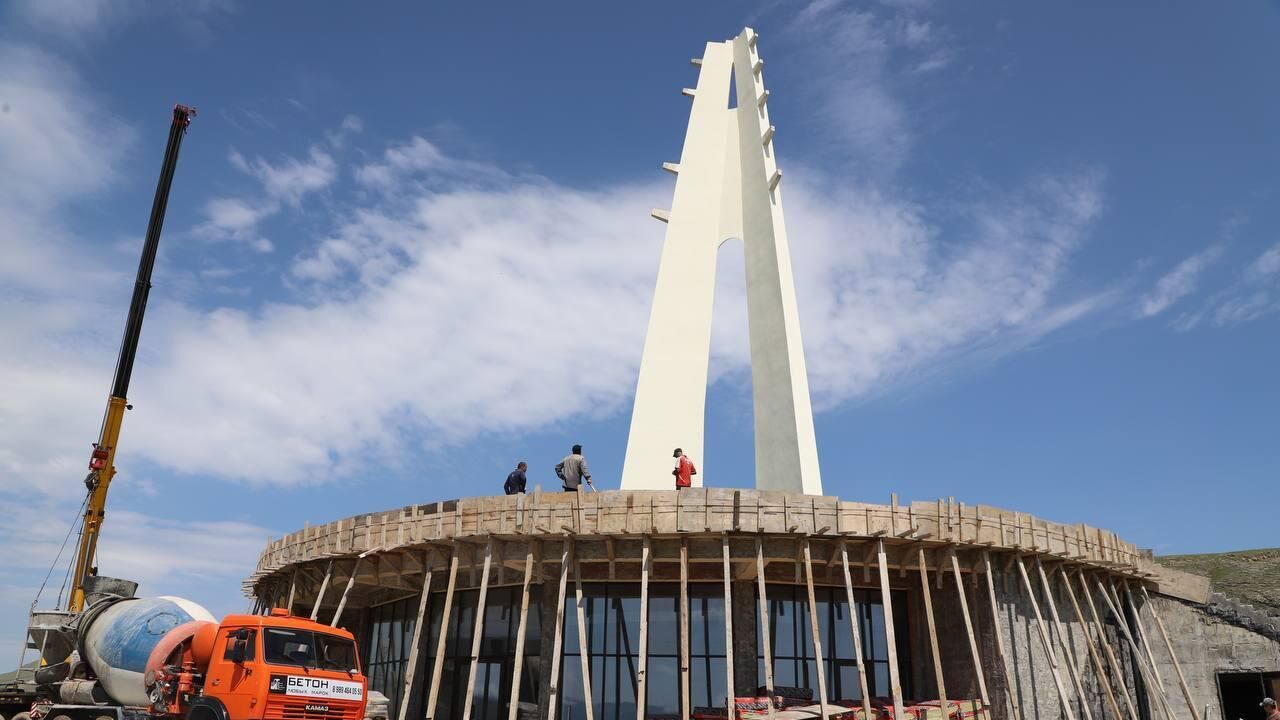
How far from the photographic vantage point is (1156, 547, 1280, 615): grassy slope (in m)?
28.2

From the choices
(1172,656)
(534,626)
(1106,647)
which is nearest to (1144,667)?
(1172,656)

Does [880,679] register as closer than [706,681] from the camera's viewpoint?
No

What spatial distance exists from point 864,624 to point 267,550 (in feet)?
48.6

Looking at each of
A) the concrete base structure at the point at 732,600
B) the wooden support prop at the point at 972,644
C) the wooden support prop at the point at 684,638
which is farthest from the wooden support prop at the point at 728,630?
the wooden support prop at the point at 972,644

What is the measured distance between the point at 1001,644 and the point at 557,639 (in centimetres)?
860

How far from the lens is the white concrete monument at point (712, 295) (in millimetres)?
28672

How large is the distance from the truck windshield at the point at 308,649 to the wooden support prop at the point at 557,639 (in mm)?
4089

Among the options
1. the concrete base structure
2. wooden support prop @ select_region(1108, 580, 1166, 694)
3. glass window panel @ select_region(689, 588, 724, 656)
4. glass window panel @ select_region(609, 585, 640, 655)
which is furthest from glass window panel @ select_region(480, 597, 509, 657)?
wooden support prop @ select_region(1108, 580, 1166, 694)

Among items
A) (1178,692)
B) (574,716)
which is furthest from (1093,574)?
(574,716)

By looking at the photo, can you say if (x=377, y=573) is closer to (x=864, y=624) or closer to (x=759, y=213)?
(x=864, y=624)

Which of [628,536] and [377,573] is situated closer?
[628,536]

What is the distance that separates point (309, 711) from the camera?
13.6m

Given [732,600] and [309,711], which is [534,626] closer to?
[732,600]

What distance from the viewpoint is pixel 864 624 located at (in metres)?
20.7
